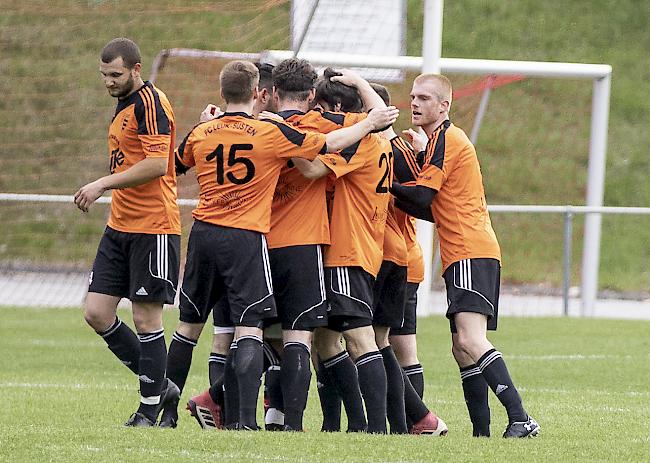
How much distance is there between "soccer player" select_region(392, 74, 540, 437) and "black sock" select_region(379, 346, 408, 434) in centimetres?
38

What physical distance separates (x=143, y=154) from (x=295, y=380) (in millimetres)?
1541

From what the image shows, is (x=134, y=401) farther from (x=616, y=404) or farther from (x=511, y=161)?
(x=511, y=161)

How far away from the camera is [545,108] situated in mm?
25312

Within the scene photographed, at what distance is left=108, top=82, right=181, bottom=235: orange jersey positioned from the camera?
7273mm

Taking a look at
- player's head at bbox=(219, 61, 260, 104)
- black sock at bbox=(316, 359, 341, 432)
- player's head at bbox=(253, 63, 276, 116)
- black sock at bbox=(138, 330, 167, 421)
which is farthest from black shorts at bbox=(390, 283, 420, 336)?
player's head at bbox=(219, 61, 260, 104)

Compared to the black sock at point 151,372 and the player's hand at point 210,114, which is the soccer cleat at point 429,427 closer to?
the black sock at point 151,372

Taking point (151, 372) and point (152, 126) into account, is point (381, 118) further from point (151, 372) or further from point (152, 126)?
point (151, 372)

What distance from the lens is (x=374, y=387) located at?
7086 mm

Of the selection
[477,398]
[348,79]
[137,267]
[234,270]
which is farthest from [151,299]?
[477,398]

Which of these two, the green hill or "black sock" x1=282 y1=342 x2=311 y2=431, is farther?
the green hill

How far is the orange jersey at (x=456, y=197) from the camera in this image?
285 inches

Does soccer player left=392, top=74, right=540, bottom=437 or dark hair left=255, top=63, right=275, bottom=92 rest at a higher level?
dark hair left=255, top=63, right=275, bottom=92

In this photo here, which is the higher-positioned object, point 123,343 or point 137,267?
point 137,267

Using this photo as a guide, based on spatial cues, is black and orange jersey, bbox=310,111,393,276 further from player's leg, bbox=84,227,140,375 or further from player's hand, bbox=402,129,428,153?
player's leg, bbox=84,227,140,375
